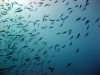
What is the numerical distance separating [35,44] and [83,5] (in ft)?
2.46

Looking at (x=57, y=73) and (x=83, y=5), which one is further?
(x=57, y=73)

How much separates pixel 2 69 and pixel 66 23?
1007 millimetres

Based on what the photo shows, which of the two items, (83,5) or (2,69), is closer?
(83,5)

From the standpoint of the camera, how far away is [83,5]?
4.35ft

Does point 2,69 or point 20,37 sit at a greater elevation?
point 20,37

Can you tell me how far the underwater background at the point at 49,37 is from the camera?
1.34 metres

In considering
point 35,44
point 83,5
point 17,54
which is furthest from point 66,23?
point 17,54

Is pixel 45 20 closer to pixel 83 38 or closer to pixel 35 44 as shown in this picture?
pixel 35 44

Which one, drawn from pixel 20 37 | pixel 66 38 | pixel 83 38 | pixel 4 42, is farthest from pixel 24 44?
pixel 83 38

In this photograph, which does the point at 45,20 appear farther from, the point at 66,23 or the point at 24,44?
the point at 24,44

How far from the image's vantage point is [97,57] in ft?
4.64

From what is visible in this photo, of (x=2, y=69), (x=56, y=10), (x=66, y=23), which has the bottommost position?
(x=2, y=69)

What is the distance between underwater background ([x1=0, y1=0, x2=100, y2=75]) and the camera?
4.40 feet

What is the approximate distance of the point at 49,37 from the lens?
1.40 m
